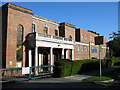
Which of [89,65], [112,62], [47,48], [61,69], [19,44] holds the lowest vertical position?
[112,62]

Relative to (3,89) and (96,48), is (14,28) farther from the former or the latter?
(96,48)

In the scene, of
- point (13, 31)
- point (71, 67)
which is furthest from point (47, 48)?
point (71, 67)

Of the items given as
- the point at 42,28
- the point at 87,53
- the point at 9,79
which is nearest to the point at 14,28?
the point at 42,28

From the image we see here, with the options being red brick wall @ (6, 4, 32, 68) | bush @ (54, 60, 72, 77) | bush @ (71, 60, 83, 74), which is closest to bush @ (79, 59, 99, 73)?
bush @ (71, 60, 83, 74)

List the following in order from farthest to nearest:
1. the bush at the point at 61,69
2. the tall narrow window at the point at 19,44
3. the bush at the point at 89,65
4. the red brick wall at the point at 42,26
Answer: the red brick wall at the point at 42,26
the bush at the point at 89,65
the tall narrow window at the point at 19,44
the bush at the point at 61,69

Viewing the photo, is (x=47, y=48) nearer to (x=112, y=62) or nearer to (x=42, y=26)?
(x=42, y=26)

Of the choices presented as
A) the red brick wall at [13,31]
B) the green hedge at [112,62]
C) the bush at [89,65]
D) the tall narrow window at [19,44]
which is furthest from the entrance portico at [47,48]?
the green hedge at [112,62]

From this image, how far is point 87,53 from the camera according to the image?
117ft

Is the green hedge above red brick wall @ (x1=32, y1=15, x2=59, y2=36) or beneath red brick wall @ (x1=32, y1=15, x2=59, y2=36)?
beneath

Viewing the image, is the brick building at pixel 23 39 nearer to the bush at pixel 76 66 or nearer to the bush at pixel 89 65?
the bush at pixel 76 66

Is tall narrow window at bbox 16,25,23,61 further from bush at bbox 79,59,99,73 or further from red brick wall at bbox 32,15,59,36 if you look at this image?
bush at bbox 79,59,99,73

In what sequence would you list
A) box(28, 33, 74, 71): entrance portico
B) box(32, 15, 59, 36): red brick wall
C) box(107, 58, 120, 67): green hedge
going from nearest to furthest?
box(28, 33, 74, 71): entrance portico, box(32, 15, 59, 36): red brick wall, box(107, 58, 120, 67): green hedge

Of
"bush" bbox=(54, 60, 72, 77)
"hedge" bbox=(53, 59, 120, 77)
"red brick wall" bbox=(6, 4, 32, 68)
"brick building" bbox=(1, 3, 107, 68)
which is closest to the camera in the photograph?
"bush" bbox=(54, 60, 72, 77)

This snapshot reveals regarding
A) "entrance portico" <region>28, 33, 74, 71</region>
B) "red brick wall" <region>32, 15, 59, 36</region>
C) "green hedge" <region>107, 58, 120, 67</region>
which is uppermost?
"red brick wall" <region>32, 15, 59, 36</region>
